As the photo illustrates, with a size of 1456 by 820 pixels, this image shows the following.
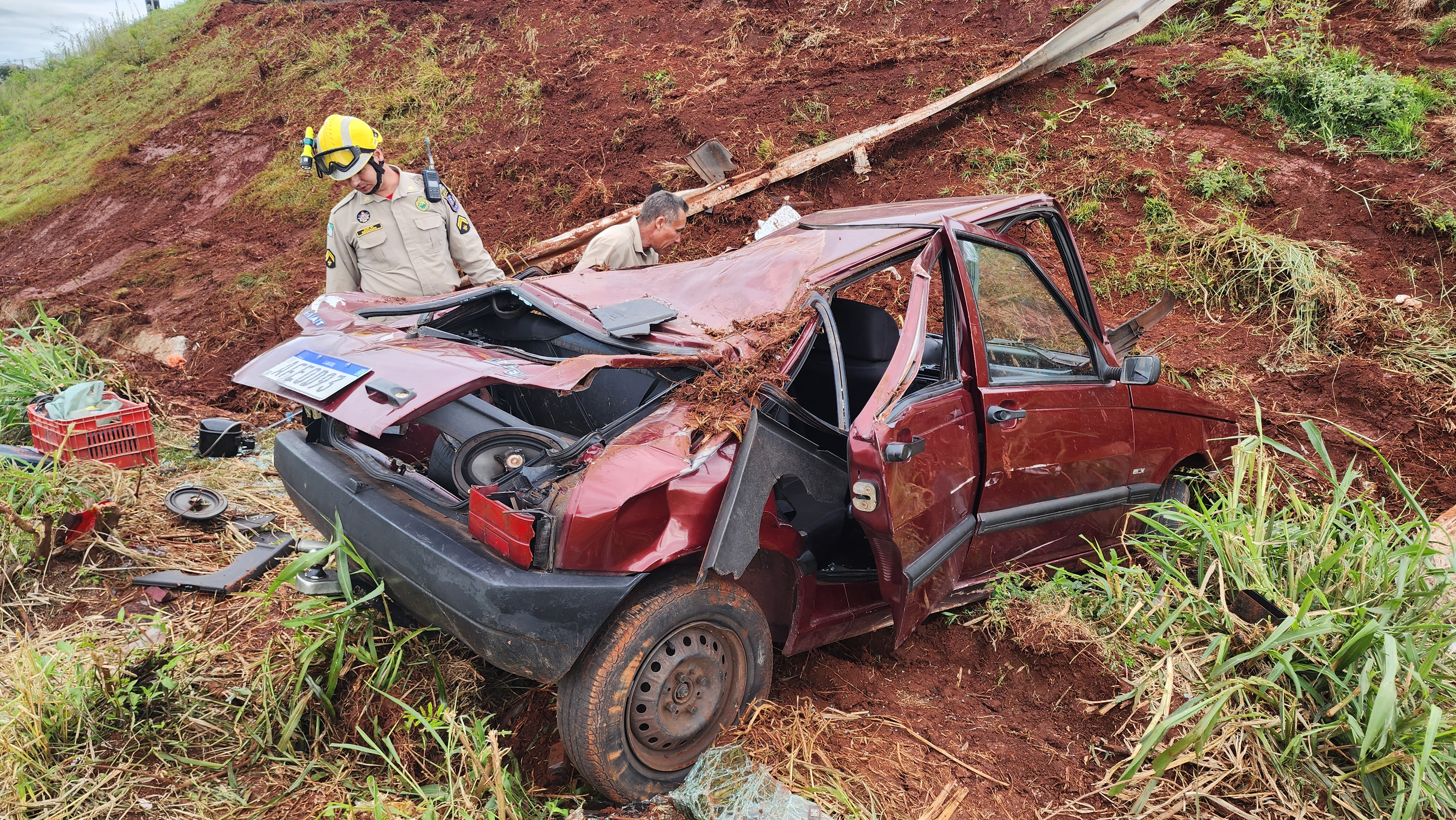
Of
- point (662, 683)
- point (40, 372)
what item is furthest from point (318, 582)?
point (40, 372)

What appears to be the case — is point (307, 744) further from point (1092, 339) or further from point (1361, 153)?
point (1361, 153)

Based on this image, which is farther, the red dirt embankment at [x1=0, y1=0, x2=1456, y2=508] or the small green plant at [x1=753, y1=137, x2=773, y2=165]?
the small green plant at [x1=753, y1=137, x2=773, y2=165]

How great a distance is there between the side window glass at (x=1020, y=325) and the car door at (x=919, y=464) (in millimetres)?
136

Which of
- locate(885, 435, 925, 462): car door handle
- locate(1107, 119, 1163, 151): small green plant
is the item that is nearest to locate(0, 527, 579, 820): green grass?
locate(885, 435, 925, 462): car door handle

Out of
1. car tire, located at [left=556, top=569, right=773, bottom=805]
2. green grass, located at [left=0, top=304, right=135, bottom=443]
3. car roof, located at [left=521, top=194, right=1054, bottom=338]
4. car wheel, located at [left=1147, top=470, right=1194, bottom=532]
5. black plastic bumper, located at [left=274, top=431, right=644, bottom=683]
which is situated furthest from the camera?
green grass, located at [left=0, top=304, right=135, bottom=443]

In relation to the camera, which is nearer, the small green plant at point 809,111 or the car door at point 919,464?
the car door at point 919,464

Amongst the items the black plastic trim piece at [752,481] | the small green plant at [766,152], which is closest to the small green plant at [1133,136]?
the small green plant at [766,152]

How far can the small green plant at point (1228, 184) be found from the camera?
6379 mm

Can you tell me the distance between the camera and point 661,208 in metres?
4.96

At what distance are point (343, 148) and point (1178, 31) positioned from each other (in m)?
6.98

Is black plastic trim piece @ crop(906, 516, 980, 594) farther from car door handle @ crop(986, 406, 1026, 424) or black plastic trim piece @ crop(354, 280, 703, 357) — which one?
black plastic trim piece @ crop(354, 280, 703, 357)

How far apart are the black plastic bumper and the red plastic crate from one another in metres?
2.89

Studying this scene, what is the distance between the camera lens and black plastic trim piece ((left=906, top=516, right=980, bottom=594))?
269cm

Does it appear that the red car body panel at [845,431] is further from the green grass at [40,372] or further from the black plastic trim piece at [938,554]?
the green grass at [40,372]
